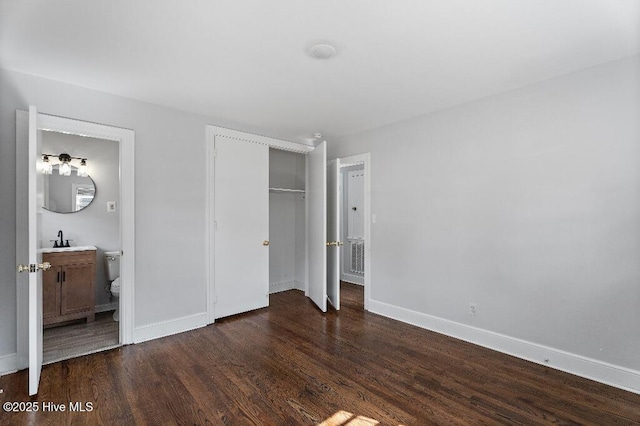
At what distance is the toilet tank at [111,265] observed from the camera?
157 inches

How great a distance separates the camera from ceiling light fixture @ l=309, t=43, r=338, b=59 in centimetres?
208

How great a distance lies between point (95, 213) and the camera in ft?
13.3

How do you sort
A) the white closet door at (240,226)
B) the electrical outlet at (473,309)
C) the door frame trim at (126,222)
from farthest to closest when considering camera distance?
the white closet door at (240,226) → the electrical outlet at (473,309) → the door frame trim at (126,222)

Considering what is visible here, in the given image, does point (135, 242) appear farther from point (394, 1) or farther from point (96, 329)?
point (394, 1)

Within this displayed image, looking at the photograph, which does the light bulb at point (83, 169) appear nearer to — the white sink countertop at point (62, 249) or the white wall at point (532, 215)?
the white sink countertop at point (62, 249)

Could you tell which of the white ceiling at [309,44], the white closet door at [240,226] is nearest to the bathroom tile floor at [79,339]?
the white closet door at [240,226]

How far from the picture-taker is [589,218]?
7.98ft

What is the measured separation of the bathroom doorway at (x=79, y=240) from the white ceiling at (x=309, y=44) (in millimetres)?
1657

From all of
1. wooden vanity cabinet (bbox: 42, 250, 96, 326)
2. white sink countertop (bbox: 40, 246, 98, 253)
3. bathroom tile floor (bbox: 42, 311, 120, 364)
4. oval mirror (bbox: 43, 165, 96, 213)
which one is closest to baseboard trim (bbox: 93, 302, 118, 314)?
bathroom tile floor (bbox: 42, 311, 120, 364)

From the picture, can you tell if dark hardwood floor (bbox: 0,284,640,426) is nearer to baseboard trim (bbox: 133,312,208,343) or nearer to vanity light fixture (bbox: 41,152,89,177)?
baseboard trim (bbox: 133,312,208,343)

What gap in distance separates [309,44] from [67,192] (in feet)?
12.4

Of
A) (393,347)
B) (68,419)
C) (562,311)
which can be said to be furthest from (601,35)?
(68,419)

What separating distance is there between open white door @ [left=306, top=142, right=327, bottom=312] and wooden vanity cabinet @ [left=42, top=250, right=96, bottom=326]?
2738 millimetres

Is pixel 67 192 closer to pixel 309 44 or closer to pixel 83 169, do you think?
pixel 83 169
